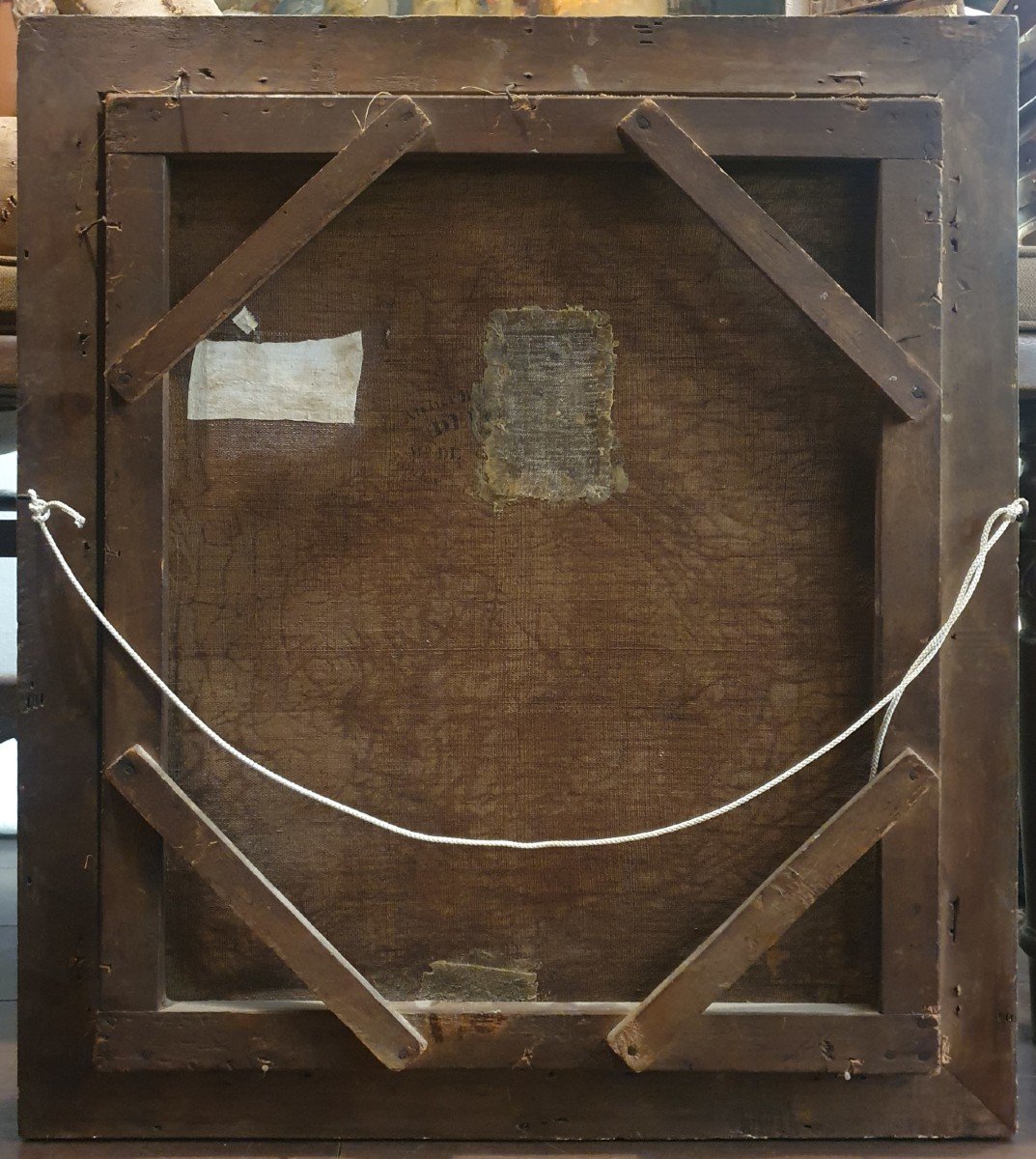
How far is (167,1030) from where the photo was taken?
1.44 metres

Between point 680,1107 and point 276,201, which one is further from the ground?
point 276,201

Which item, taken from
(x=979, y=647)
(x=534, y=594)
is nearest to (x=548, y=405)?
(x=534, y=594)

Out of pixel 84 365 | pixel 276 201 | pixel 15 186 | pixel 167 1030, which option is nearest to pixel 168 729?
pixel 167 1030

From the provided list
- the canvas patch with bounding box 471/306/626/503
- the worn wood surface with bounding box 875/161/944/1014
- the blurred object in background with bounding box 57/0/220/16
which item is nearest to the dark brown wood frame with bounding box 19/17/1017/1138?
the worn wood surface with bounding box 875/161/944/1014

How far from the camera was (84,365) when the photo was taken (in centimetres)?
148

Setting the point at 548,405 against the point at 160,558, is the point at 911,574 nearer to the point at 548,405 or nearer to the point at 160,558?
the point at 548,405

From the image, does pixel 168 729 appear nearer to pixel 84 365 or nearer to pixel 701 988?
pixel 84 365

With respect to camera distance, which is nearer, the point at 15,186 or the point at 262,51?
the point at 262,51

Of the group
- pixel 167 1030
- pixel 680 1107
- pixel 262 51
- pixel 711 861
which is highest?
pixel 262 51

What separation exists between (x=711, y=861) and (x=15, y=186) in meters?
1.43

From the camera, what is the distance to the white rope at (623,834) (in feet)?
4.62

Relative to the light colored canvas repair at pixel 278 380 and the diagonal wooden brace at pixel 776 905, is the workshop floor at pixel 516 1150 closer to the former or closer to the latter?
the diagonal wooden brace at pixel 776 905

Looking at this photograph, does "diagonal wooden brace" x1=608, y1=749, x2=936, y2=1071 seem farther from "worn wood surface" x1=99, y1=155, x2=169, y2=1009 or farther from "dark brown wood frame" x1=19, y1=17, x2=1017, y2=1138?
"worn wood surface" x1=99, y1=155, x2=169, y2=1009

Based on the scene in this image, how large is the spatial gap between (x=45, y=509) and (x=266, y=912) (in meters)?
0.62
